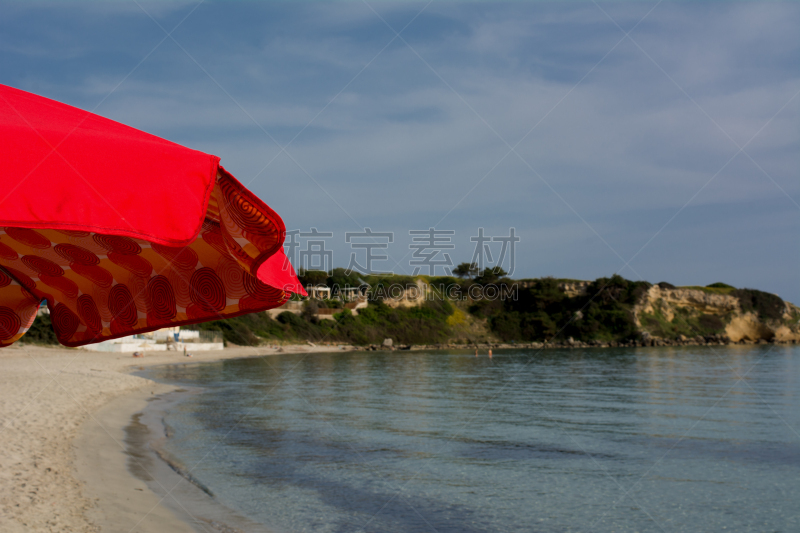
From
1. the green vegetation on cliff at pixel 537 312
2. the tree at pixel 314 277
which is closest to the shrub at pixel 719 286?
the green vegetation on cliff at pixel 537 312

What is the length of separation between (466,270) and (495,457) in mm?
69087

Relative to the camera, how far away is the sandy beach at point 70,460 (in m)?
6.19

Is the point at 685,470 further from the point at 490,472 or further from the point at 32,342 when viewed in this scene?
the point at 32,342

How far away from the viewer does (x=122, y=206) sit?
1559 mm

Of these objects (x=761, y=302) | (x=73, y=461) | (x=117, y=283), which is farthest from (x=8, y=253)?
(x=761, y=302)

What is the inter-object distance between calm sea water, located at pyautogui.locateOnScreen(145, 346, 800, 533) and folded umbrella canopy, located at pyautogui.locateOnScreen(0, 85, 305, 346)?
5.06m

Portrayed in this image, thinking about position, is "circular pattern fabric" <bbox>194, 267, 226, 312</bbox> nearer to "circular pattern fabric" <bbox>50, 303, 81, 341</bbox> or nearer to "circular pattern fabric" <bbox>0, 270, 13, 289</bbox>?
"circular pattern fabric" <bbox>50, 303, 81, 341</bbox>

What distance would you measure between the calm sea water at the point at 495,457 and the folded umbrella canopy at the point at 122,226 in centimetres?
506

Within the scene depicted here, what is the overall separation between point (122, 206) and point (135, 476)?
8.56 meters

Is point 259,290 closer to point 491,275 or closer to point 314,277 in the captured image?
point 314,277

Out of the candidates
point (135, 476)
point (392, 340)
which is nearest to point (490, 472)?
point (135, 476)

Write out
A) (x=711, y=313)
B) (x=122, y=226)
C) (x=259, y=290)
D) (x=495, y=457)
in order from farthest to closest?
(x=711, y=313) < (x=495, y=457) < (x=259, y=290) < (x=122, y=226)

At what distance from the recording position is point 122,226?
152 cm

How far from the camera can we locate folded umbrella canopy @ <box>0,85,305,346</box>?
59.2 inches
